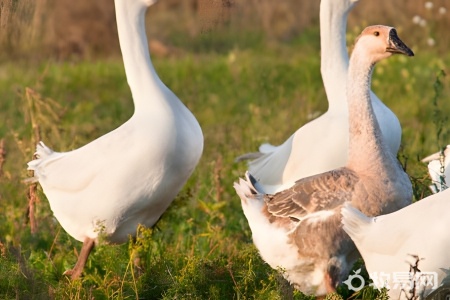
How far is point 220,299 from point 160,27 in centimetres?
1190

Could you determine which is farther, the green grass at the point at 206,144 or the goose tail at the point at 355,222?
the green grass at the point at 206,144

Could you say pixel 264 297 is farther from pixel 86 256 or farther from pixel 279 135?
pixel 279 135

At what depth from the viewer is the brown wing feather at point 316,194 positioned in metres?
5.22

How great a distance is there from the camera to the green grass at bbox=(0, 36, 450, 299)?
5.33 m

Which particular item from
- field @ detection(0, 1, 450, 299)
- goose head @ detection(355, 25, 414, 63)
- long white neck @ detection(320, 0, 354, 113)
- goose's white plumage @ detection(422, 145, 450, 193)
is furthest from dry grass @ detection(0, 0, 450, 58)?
goose head @ detection(355, 25, 414, 63)

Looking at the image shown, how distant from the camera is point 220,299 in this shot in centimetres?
531

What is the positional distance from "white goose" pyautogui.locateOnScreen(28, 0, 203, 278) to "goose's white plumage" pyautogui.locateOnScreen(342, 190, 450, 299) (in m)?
1.17

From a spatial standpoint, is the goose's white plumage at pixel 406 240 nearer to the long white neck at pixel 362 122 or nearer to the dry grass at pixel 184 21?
the long white neck at pixel 362 122

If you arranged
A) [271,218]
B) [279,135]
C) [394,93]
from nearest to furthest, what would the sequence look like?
[271,218]
[279,135]
[394,93]

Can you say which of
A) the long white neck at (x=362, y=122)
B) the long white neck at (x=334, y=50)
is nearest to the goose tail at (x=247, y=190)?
the long white neck at (x=362, y=122)

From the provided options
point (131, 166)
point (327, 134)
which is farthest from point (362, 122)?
point (131, 166)

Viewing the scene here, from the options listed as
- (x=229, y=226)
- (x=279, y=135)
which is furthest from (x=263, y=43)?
(x=229, y=226)

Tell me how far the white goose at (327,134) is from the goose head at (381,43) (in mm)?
951

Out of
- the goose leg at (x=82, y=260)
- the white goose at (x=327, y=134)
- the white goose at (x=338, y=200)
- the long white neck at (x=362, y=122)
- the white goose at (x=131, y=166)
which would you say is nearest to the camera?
the white goose at (x=338, y=200)
